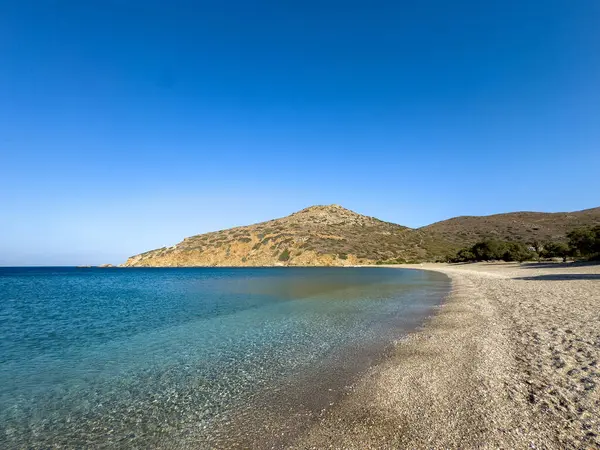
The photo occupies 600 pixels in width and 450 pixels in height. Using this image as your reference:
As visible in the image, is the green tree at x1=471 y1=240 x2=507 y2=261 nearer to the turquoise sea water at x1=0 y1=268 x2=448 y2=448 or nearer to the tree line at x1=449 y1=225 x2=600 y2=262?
the tree line at x1=449 y1=225 x2=600 y2=262

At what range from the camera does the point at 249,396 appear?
28.7 ft

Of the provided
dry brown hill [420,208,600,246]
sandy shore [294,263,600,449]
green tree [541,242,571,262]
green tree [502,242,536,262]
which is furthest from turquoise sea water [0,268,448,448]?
dry brown hill [420,208,600,246]

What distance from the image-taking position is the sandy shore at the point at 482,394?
5.99 metres

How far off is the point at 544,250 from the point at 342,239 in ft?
242

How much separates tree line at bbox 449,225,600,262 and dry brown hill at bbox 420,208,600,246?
2956 centimetres

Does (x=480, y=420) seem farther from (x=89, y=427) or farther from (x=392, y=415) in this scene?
(x=89, y=427)

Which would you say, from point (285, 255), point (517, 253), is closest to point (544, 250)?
point (517, 253)

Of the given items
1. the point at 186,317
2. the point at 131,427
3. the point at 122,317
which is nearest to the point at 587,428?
the point at 131,427

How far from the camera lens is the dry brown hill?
4305 inches

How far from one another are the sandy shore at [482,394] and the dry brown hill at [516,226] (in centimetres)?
11089

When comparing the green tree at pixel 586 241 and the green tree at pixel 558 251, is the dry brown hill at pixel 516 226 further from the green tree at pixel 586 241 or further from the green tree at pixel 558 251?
the green tree at pixel 586 241

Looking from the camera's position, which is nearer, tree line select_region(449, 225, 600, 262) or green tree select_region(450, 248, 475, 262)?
tree line select_region(449, 225, 600, 262)

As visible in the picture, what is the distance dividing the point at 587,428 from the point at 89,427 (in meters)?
10.2

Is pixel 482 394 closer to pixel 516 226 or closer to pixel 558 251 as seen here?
pixel 558 251
